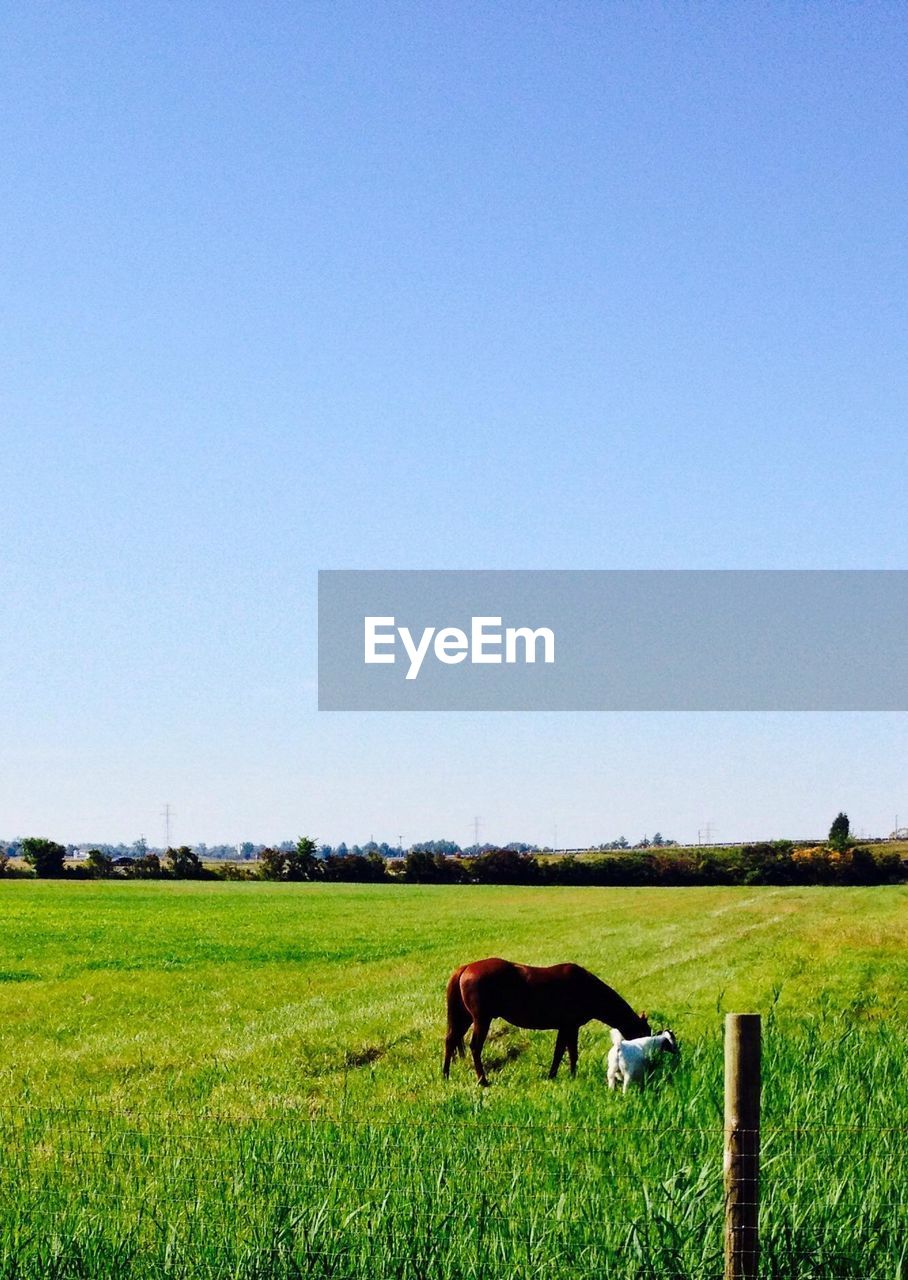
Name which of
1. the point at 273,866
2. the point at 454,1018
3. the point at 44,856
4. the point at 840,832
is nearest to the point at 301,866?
the point at 273,866

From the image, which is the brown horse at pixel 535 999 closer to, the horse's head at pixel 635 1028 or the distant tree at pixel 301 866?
the horse's head at pixel 635 1028

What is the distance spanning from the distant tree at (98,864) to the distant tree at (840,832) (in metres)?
63.8

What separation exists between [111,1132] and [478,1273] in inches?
183

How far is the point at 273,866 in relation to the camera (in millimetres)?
110812

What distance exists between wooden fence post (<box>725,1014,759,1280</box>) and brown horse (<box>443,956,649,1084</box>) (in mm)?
6684

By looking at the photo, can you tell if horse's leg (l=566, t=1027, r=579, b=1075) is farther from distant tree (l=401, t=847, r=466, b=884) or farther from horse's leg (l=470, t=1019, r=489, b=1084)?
distant tree (l=401, t=847, r=466, b=884)

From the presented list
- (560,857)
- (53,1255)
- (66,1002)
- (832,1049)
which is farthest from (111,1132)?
(560,857)

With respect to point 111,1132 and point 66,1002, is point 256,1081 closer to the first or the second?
point 111,1132

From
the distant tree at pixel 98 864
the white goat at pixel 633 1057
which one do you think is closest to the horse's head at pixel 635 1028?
the white goat at pixel 633 1057

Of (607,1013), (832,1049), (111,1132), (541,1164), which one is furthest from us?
(832,1049)

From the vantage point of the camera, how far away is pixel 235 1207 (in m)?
8.10

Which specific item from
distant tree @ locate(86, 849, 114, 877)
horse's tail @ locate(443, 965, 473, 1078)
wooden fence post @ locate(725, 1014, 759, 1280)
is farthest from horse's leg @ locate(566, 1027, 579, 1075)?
distant tree @ locate(86, 849, 114, 877)

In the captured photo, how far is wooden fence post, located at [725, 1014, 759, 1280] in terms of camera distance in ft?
21.5

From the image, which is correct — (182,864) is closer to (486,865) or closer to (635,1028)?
(486,865)
